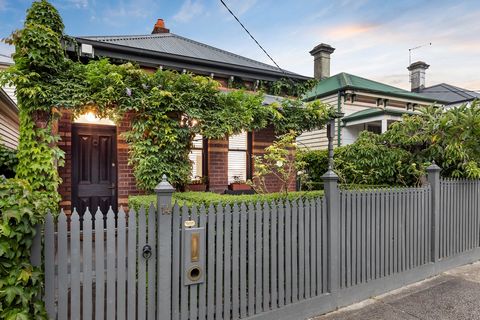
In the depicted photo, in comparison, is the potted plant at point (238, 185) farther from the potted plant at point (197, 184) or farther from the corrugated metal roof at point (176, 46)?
the corrugated metal roof at point (176, 46)

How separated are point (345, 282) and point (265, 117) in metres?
4.30

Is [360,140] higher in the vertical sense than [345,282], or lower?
higher

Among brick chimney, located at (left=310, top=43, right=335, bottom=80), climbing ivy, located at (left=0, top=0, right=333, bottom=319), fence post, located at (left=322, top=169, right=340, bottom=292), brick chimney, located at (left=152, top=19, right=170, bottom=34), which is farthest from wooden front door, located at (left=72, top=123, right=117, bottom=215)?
brick chimney, located at (left=310, top=43, right=335, bottom=80)

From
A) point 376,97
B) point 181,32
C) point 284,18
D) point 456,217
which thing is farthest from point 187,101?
point 376,97

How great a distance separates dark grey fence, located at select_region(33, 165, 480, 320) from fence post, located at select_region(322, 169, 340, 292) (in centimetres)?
1

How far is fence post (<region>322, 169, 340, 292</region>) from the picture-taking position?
3.80 m

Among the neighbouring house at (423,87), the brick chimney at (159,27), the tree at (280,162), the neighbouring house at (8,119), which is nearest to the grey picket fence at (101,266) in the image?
the tree at (280,162)

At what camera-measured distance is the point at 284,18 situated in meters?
8.20

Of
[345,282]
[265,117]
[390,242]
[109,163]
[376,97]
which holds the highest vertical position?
[376,97]

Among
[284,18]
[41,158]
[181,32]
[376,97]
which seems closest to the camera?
[41,158]

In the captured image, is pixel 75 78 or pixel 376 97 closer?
pixel 75 78

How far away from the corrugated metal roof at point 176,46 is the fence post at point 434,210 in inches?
253

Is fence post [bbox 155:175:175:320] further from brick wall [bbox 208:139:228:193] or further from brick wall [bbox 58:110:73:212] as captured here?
brick wall [bbox 208:139:228:193]

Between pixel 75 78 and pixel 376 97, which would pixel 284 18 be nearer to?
pixel 75 78
